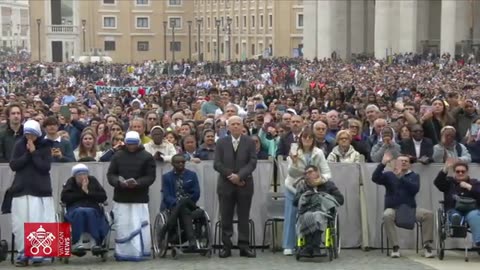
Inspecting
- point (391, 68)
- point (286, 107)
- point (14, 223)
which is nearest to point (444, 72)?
point (391, 68)

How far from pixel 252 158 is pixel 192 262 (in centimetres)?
162

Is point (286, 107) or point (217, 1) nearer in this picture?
point (286, 107)

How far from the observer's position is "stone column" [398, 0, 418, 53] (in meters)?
61.9

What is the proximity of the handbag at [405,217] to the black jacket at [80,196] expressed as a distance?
12.9 ft

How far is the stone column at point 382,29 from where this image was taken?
64062 millimetres

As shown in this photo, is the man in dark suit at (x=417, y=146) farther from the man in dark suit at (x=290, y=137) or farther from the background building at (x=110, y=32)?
the background building at (x=110, y=32)

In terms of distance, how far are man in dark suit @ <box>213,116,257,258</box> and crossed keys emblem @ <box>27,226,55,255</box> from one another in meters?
2.31

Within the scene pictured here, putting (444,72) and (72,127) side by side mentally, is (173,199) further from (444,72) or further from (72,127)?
(444,72)

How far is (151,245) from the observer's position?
47.5 ft

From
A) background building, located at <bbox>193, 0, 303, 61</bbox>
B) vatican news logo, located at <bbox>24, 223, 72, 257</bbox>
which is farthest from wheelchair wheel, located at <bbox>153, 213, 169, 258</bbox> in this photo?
background building, located at <bbox>193, 0, 303, 61</bbox>

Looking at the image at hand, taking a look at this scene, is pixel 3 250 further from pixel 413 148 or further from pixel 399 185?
pixel 413 148

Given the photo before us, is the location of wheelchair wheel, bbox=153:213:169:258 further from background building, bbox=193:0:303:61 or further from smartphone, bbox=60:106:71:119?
background building, bbox=193:0:303:61

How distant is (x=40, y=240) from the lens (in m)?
13.4

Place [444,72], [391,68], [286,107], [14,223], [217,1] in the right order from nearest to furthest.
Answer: [14,223]
[286,107]
[444,72]
[391,68]
[217,1]
